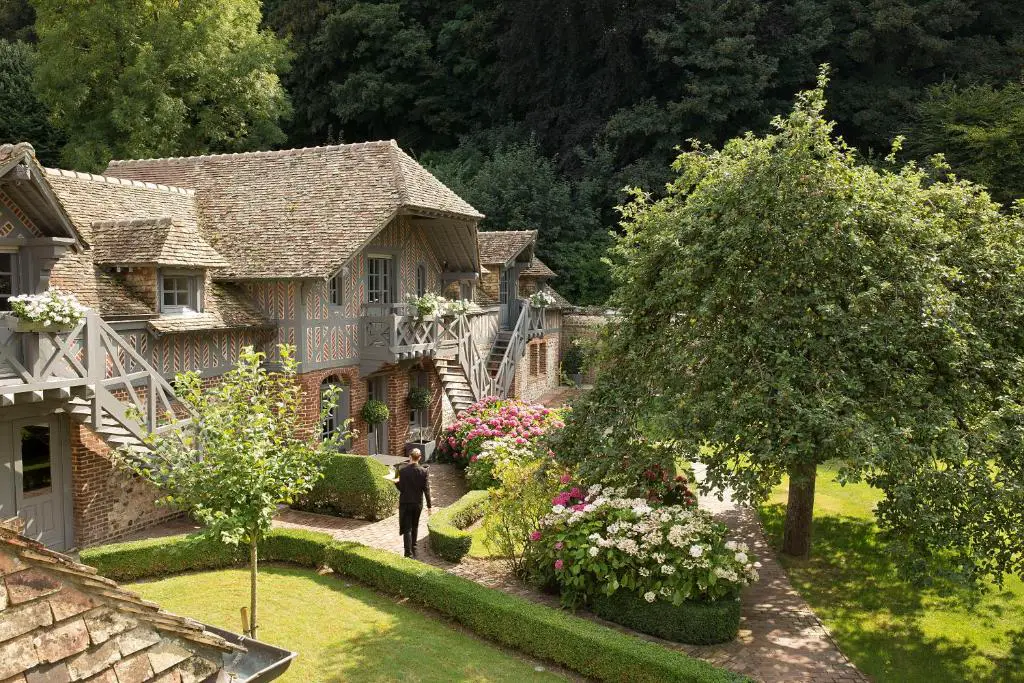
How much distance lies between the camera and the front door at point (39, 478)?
1358cm

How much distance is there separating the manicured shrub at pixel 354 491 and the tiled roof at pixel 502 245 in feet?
45.1

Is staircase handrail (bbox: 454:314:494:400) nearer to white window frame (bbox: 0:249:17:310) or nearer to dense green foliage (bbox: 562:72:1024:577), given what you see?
dense green foliage (bbox: 562:72:1024:577)

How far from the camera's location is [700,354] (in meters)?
12.3

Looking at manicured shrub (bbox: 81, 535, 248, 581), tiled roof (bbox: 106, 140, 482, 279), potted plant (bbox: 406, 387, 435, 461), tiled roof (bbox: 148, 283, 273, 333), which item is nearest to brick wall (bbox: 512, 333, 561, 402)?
potted plant (bbox: 406, 387, 435, 461)

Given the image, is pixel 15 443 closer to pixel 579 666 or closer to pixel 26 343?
pixel 26 343

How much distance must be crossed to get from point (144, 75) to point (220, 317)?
61.7 feet

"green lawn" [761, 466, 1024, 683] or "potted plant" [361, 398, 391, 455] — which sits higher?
"potted plant" [361, 398, 391, 455]

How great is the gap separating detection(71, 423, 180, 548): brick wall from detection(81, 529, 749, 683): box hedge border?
63.2 inches

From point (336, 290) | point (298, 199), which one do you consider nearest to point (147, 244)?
point (336, 290)

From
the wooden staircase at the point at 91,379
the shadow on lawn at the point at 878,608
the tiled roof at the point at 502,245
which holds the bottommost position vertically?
the shadow on lawn at the point at 878,608

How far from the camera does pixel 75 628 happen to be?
3.64 meters

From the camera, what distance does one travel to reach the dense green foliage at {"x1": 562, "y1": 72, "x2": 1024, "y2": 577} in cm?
1020

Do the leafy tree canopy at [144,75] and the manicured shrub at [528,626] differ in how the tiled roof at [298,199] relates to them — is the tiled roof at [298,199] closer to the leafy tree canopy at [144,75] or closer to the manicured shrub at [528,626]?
the manicured shrub at [528,626]

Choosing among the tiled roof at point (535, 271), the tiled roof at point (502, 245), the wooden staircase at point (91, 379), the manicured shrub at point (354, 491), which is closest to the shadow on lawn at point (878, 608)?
the manicured shrub at point (354, 491)
